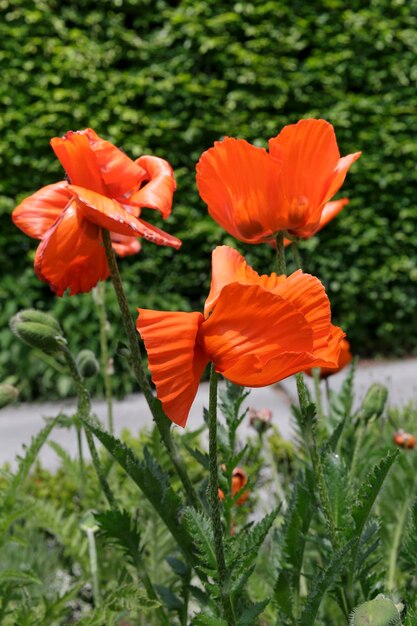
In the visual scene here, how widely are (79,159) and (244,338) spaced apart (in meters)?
0.30

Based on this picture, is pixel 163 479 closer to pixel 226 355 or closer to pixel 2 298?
pixel 226 355

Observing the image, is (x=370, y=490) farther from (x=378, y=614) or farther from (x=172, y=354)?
(x=172, y=354)

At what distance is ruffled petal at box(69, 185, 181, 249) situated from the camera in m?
0.83

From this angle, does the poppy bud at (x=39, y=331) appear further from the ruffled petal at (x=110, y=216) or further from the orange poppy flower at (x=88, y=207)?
the ruffled petal at (x=110, y=216)

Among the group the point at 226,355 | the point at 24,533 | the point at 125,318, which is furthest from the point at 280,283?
the point at 24,533

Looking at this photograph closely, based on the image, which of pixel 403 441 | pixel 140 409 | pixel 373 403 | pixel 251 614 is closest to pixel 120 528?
pixel 251 614

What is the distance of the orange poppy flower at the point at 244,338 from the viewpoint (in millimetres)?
705

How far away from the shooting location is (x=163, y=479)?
3.06 ft

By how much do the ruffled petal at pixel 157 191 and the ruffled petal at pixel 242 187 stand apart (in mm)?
38

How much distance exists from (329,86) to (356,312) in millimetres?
1312

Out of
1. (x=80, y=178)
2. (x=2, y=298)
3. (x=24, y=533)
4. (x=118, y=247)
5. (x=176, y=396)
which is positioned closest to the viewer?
(x=176, y=396)

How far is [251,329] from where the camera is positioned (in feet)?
2.36

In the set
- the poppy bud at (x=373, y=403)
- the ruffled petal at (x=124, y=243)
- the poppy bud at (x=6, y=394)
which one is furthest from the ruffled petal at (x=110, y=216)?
the poppy bud at (x=373, y=403)

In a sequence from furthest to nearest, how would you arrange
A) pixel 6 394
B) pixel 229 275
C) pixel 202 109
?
1. pixel 202 109
2. pixel 6 394
3. pixel 229 275
